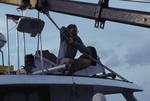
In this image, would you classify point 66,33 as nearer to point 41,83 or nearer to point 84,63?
point 84,63

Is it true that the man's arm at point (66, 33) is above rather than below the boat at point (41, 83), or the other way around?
above

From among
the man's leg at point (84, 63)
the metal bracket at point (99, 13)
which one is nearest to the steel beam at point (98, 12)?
the metal bracket at point (99, 13)

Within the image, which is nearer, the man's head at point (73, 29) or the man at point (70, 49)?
the man at point (70, 49)

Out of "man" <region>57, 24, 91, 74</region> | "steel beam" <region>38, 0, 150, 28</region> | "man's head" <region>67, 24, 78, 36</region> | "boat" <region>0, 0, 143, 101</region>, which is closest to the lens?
"steel beam" <region>38, 0, 150, 28</region>

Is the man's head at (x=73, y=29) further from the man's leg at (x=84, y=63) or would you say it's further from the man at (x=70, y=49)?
the man's leg at (x=84, y=63)

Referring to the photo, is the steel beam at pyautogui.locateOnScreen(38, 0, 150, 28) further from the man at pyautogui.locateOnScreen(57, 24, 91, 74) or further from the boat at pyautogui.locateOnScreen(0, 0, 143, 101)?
the man at pyautogui.locateOnScreen(57, 24, 91, 74)

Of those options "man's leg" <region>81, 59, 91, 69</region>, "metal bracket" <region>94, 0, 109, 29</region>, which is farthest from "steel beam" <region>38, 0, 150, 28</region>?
"man's leg" <region>81, 59, 91, 69</region>

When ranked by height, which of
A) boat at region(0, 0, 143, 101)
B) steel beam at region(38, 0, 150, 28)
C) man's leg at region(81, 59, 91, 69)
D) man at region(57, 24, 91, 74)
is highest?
steel beam at region(38, 0, 150, 28)

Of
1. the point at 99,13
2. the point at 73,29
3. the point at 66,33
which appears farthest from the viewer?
the point at 73,29

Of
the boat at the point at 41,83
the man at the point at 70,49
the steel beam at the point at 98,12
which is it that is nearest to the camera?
the steel beam at the point at 98,12

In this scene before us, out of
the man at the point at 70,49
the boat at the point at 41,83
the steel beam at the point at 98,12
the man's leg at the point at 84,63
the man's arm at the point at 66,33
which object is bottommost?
the boat at the point at 41,83

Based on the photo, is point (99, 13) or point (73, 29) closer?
point (99, 13)

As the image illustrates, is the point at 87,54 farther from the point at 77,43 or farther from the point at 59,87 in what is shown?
the point at 59,87

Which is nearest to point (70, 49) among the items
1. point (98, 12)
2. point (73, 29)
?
point (73, 29)
